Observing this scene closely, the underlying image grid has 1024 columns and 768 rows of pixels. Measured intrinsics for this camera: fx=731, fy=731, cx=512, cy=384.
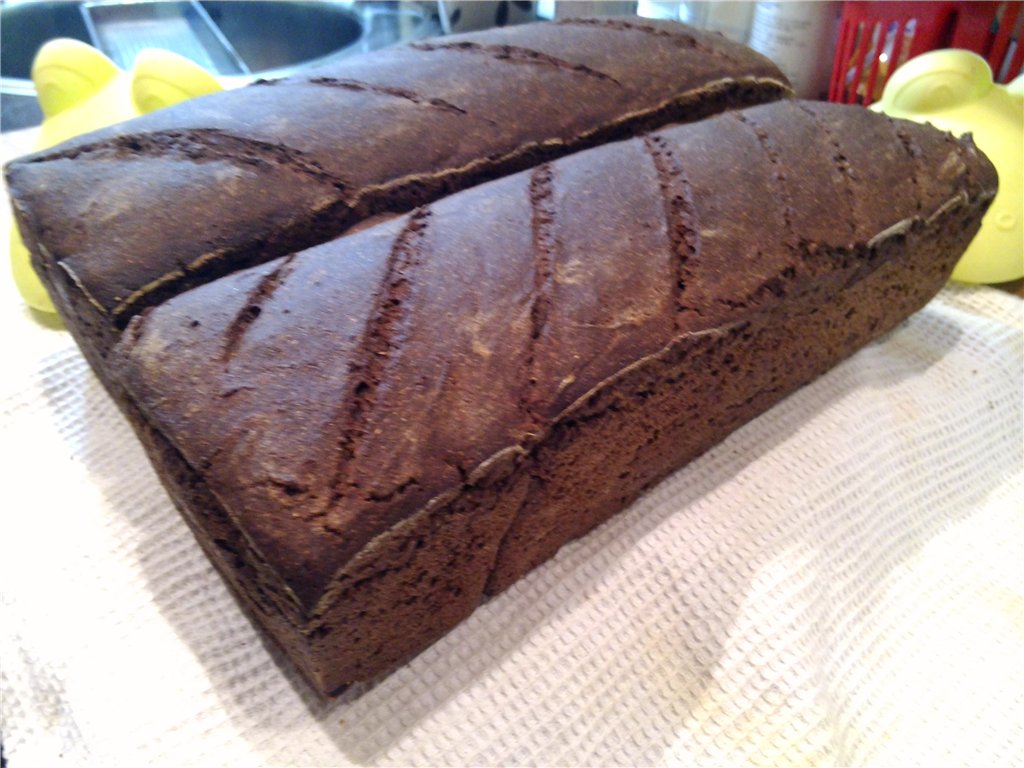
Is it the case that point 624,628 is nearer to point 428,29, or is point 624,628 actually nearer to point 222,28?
point 428,29

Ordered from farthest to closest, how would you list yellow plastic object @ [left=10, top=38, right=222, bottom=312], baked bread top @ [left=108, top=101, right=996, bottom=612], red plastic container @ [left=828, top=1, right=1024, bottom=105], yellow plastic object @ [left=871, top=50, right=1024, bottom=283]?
red plastic container @ [left=828, top=1, right=1024, bottom=105] → yellow plastic object @ [left=871, top=50, right=1024, bottom=283] → yellow plastic object @ [left=10, top=38, right=222, bottom=312] → baked bread top @ [left=108, top=101, right=996, bottom=612]

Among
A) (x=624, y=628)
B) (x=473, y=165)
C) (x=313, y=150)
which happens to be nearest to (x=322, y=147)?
(x=313, y=150)

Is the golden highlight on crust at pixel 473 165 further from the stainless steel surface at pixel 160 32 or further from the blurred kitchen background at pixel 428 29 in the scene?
the stainless steel surface at pixel 160 32

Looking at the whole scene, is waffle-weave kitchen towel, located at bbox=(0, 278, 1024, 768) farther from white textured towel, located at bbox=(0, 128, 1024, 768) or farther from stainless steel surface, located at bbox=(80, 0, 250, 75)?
stainless steel surface, located at bbox=(80, 0, 250, 75)

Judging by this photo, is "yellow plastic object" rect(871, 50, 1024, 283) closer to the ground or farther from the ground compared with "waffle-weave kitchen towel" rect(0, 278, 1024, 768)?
farther from the ground

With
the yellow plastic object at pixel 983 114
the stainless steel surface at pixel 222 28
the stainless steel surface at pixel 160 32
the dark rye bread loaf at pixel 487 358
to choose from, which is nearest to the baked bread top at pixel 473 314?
the dark rye bread loaf at pixel 487 358

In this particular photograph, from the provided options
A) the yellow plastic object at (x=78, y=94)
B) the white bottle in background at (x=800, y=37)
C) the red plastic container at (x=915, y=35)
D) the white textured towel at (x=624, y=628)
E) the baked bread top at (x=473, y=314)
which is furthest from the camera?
the white bottle in background at (x=800, y=37)

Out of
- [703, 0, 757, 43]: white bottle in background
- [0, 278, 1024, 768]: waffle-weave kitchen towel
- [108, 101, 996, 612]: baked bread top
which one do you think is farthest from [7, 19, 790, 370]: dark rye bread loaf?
[703, 0, 757, 43]: white bottle in background
